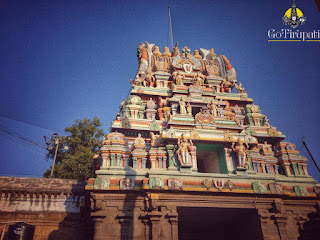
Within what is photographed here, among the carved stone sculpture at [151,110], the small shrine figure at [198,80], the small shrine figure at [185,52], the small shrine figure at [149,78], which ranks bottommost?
the carved stone sculpture at [151,110]

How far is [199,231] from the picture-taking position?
46.5 ft

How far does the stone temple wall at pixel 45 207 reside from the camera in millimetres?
11836

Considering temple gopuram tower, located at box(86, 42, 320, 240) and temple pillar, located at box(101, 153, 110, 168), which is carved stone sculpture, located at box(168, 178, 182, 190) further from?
temple pillar, located at box(101, 153, 110, 168)

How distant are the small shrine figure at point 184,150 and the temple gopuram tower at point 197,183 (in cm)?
5


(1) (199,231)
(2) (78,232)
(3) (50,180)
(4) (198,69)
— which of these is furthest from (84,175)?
(4) (198,69)

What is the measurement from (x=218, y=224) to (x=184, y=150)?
506 cm

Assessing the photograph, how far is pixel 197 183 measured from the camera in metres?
11.3

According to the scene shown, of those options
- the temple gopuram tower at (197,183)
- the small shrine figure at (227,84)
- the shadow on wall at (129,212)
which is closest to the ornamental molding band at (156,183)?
the temple gopuram tower at (197,183)

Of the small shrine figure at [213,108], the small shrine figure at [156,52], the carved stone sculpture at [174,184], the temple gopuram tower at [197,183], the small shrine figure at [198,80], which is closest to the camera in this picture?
the temple gopuram tower at [197,183]

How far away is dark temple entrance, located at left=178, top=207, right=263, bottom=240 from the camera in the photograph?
11391mm

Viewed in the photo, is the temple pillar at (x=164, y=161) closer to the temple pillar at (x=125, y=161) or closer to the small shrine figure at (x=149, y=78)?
the temple pillar at (x=125, y=161)

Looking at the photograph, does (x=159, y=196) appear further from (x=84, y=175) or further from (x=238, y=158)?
(x=84, y=175)

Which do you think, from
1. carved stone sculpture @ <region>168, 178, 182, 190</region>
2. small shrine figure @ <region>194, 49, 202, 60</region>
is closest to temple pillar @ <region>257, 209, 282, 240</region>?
carved stone sculpture @ <region>168, 178, 182, 190</region>

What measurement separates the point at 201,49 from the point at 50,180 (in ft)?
60.9
